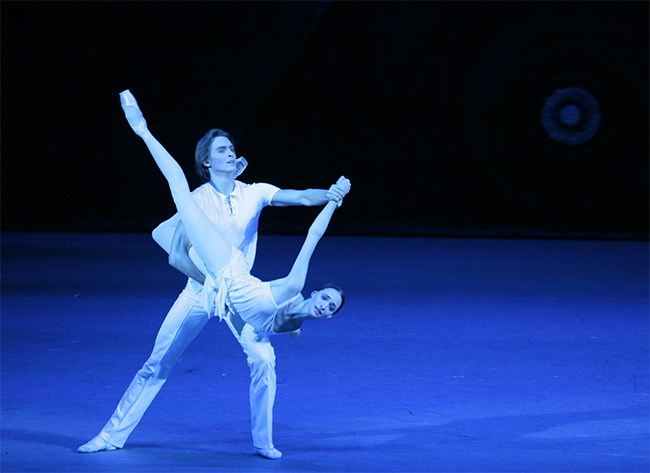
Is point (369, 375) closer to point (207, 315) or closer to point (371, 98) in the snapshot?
point (207, 315)

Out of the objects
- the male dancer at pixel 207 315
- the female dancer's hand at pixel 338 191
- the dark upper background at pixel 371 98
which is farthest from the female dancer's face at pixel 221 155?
the dark upper background at pixel 371 98

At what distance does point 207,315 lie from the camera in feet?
9.82

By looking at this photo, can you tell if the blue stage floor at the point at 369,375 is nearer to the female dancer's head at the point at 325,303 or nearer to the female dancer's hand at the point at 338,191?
the female dancer's head at the point at 325,303

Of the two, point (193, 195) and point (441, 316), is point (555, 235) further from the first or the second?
point (193, 195)

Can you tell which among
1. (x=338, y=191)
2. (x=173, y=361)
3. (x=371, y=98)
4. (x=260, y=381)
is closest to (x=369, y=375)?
(x=260, y=381)

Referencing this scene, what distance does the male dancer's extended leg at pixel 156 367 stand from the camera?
303 centimetres

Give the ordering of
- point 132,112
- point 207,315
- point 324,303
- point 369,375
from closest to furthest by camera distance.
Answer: point 324,303 → point 132,112 → point 207,315 → point 369,375

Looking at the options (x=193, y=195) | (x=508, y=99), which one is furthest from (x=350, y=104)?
(x=193, y=195)

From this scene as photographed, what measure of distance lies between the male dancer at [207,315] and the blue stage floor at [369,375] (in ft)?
0.41

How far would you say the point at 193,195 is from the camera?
9.90 feet

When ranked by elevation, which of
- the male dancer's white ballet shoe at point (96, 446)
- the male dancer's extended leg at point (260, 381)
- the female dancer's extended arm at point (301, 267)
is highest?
the female dancer's extended arm at point (301, 267)

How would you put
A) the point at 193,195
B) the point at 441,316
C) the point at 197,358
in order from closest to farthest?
the point at 193,195, the point at 197,358, the point at 441,316

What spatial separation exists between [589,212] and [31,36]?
7.28m

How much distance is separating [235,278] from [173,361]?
47 cm
